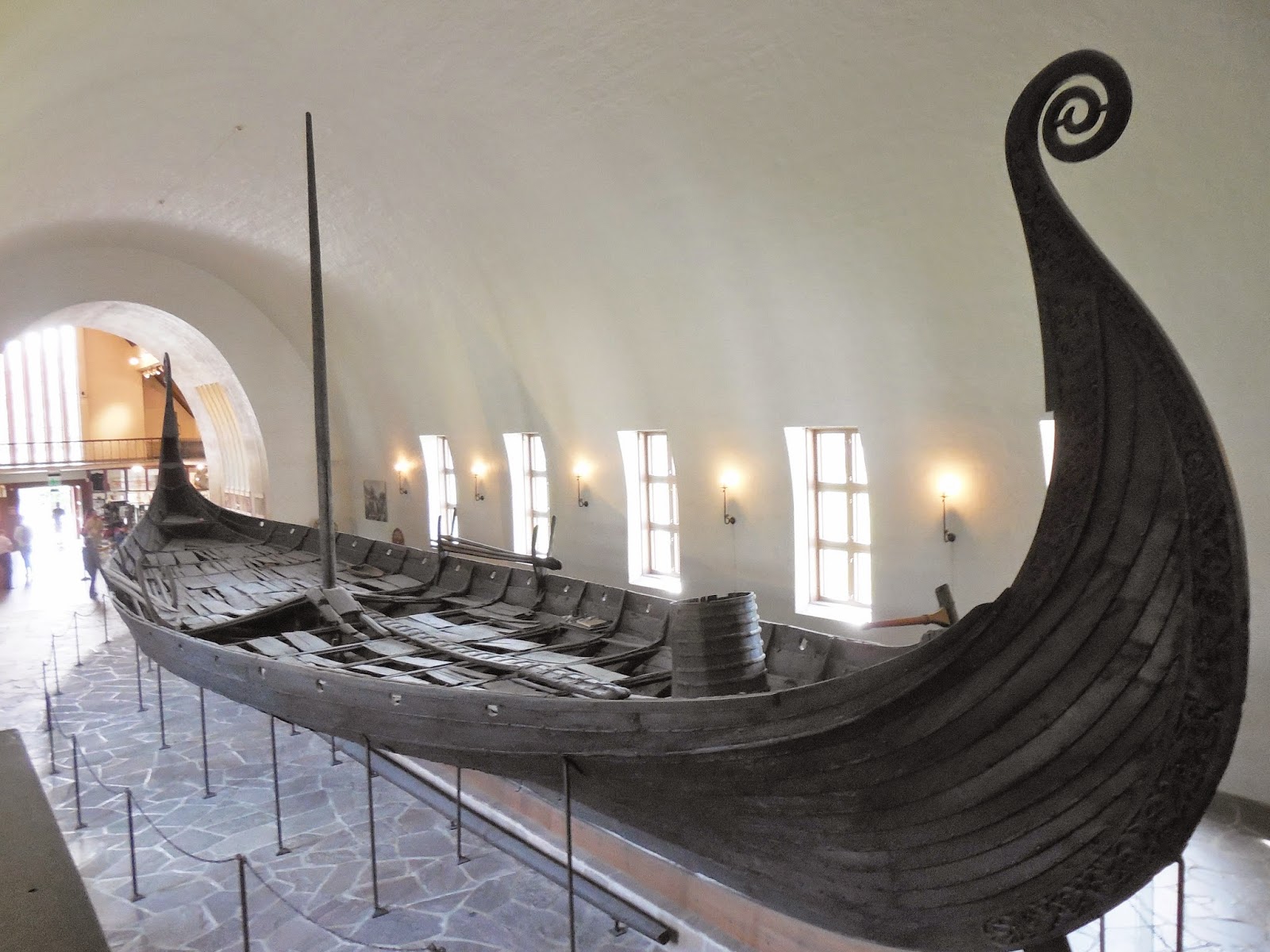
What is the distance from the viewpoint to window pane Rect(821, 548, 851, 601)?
9984mm

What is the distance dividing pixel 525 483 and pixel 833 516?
256 inches

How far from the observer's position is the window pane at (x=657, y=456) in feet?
40.7

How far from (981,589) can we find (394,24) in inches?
304

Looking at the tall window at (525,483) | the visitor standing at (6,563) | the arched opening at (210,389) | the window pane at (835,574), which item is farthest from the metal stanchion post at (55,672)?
the window pane at (835,574)

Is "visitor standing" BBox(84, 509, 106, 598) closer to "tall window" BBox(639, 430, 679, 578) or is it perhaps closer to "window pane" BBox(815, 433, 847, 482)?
"tall window" BBox(639, 430, 679, 578)

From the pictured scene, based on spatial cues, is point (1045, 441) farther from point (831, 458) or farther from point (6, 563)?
point (6, 563)

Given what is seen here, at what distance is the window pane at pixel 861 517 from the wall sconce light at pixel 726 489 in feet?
4.72

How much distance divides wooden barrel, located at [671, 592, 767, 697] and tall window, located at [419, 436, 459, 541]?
43.8 ft

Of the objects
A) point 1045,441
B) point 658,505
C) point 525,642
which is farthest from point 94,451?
point 1045,441

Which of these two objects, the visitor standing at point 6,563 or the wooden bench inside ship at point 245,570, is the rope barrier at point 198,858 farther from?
the visitor standing at point 6,563

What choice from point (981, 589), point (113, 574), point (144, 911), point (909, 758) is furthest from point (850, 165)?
point (113, 574)

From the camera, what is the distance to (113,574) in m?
9.19

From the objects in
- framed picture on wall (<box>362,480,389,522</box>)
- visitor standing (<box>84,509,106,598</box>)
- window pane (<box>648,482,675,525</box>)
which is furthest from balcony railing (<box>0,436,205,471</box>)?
window pane (<box>648,482,675,525</box>)

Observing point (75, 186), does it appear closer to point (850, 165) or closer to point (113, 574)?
point (113, 574)
